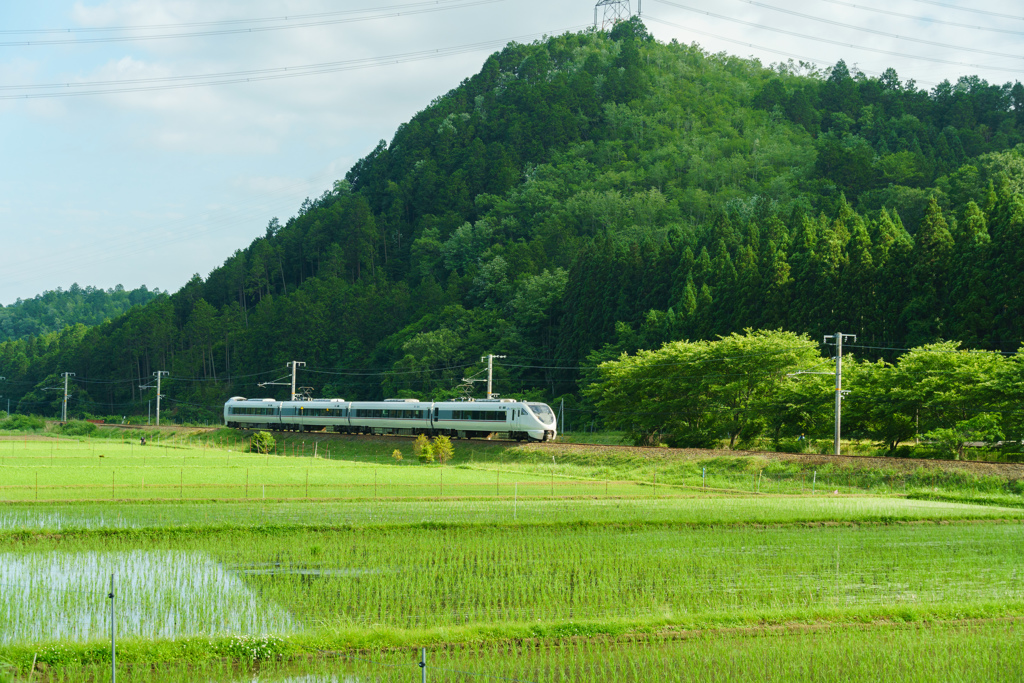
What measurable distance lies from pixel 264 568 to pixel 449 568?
11.0 ft

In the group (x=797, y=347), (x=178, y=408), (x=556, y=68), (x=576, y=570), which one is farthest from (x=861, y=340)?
(x=556, y=68)

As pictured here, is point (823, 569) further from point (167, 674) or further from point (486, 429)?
point (486, 429)

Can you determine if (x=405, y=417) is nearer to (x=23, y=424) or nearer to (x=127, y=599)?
(x=127, y=599)

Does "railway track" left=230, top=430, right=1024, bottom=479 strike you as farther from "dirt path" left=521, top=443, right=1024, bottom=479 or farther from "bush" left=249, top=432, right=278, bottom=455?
"bush" left=249, top=432, right=278, bottom=455

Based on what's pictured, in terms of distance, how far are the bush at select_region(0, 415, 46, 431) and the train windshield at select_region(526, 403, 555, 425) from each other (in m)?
53.5

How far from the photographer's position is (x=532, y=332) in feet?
295

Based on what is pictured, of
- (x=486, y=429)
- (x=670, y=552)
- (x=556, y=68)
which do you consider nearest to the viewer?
(x=670, y=552)

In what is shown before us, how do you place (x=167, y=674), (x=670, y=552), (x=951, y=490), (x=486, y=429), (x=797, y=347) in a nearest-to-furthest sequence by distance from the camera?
(x=167, y=674), (x=670, y=552), (x=951, y=490), (x=797, y=347), (x=486, y=429)

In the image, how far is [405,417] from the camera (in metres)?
56.8

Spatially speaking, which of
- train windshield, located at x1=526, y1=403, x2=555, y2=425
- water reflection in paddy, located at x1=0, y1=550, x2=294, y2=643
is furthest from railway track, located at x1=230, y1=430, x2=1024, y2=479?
water reflection in paddy, located at x1=0, y1=550, x2=294, y2=643

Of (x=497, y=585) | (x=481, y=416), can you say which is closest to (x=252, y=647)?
(x=497, y=585)

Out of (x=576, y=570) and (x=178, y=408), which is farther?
(x=178, y=408)

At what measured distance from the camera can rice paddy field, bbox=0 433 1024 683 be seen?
1118cm

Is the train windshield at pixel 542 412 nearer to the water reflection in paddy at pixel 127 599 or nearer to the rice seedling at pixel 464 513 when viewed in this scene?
the rice seedling at pixel 464 513
